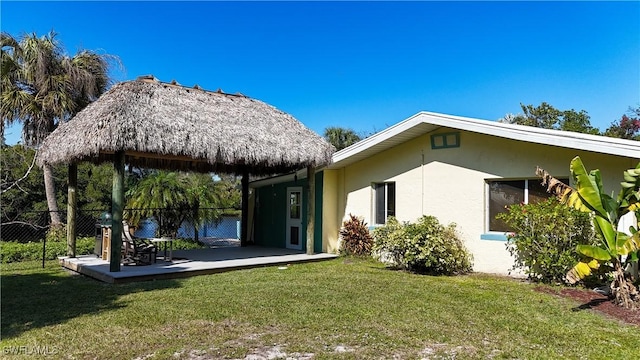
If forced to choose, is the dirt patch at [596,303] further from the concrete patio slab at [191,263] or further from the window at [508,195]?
the concrete patio slab at [191,263]

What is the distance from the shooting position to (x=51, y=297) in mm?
7656

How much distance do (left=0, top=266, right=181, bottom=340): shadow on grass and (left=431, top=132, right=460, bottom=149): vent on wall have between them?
7206 mm

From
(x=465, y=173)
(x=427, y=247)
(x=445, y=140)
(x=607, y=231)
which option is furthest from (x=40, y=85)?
(x=607, y=231)

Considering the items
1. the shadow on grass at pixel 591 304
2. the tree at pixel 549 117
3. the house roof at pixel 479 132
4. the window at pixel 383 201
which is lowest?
the shadow on grass at pixel 591 304

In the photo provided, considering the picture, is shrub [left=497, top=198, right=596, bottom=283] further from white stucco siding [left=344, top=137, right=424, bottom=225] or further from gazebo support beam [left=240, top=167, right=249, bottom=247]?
gazebo support beam [left=240, top=167, right=249, bottom=247]

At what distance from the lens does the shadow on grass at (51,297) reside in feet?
20.2

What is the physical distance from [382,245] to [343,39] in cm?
1039

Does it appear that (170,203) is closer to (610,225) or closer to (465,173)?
(465,173)

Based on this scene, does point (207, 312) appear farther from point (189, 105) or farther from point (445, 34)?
point (445, 34)

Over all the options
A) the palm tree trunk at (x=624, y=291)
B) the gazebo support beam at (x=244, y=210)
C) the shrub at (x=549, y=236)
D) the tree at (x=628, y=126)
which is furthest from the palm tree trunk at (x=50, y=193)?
the tree at (x=628, y=126)

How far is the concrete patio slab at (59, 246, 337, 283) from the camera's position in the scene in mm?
9273

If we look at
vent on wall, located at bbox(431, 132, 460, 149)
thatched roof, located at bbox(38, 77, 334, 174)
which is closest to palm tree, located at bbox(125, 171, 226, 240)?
thatched roof, located at bbox(38, 77, 334, 174)

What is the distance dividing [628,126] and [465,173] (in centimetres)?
2021

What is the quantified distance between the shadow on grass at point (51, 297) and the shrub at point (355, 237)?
5.71 meters
